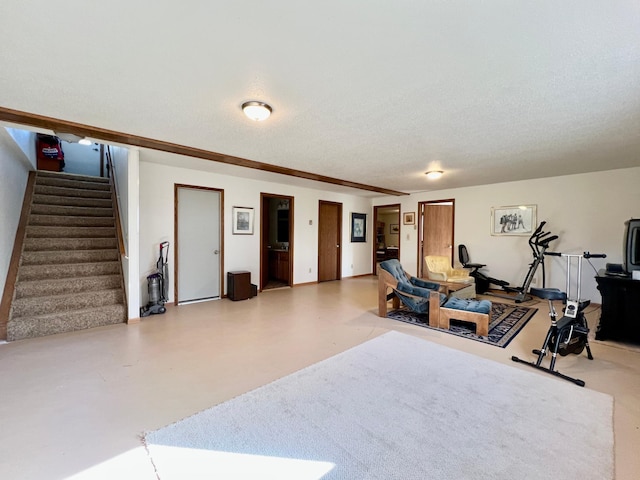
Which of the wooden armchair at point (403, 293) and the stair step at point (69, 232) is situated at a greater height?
the stair step at point (69, 232)

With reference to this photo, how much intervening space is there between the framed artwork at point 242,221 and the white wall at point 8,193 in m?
3.03

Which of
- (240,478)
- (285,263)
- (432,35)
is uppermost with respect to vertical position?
(432,35)

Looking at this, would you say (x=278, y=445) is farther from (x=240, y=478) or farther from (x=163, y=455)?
(x=163, y=455)

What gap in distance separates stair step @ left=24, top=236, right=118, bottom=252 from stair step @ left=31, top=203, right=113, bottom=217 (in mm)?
764

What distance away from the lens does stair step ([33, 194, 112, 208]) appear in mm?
4945

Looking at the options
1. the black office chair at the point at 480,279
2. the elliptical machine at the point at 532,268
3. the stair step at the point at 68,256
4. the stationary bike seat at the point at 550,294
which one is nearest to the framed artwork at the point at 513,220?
the elliptical machine at the point at 532,268

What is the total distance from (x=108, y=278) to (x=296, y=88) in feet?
13.2

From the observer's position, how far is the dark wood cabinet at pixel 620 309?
317cm

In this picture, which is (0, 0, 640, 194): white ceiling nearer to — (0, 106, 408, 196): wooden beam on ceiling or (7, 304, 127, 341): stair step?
(0, 106, 408, 196): wooden beam on ceiling

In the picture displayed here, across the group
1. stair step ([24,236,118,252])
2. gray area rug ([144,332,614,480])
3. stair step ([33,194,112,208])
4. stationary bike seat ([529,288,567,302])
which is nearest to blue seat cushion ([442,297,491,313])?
stationary bike seat ([529,288,567,302])

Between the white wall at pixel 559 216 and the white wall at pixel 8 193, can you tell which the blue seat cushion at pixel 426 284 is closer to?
the white wall at pixel 559 216

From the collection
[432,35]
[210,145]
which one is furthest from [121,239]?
[432,35]

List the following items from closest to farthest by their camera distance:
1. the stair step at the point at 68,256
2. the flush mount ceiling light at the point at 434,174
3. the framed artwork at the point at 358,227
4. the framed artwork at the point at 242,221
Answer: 1. the stair step at the point at 68,256
2. the flush mount ceiling light at the point at 434,174
3. the framed artwork at the point at 242,221
4. the framed artwork at the point at 358,227

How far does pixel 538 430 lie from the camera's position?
1827 mm
